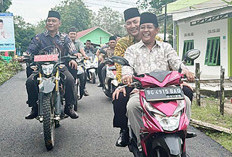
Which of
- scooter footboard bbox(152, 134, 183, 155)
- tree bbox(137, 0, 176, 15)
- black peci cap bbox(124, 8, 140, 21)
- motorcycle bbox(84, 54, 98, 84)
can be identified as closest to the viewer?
scooter footboard bbox(152, 134, 183, 155)

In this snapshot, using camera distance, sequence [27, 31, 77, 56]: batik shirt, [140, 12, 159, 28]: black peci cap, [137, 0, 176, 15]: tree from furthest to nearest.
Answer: [137, 0, 176, 15]: tree → [27, 31, 77, 56]: batik shirt → [140, 12, 159, 28]: black peci cap

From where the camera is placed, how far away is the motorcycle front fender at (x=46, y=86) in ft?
14.0

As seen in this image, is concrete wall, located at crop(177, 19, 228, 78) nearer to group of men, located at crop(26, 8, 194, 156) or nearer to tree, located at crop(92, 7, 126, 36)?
group of men, located at crop(26, 8, 194, 156)

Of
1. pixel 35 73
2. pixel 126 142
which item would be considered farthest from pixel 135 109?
pixel 35 73

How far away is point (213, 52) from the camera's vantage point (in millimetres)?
15211

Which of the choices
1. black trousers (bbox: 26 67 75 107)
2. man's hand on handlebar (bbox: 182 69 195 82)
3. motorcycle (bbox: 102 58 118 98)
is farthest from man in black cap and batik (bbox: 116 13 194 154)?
motorcycle (bbox: 102 58 118 98)

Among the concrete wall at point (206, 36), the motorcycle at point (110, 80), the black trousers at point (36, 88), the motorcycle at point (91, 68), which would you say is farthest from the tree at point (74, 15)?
the black trousers at point (36, 88)

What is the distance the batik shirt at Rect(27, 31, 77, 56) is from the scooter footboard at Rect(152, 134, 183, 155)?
3.27 metres

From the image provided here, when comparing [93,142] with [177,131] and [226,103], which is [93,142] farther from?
[226,103]

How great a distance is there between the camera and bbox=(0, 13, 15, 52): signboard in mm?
17953

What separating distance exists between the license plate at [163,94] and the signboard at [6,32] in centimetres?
1672

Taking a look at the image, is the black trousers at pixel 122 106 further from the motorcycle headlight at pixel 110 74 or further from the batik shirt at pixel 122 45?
the motorcycle headlight at pixel 110 74

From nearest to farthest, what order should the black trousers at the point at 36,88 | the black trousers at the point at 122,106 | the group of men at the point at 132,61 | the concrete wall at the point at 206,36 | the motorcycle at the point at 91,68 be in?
the group of men at the point at 132,61, the black trousers at the point at 122,106, the black trousers at the point at 36,88, the motorcycle at the point at 91,68, the concrete wall at the point at 206,36

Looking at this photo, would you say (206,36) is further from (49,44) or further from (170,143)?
(170,143)
